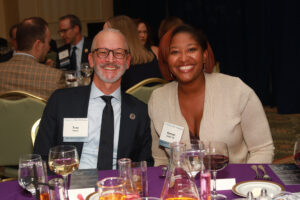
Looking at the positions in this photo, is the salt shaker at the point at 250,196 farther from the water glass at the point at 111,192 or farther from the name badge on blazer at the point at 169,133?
the name badge on blazer at the point at 169,133

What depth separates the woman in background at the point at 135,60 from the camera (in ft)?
12.7

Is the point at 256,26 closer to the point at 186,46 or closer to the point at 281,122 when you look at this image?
the point at 281,122

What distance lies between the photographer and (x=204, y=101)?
2576 mm

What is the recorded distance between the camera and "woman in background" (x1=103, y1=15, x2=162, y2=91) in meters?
3.86

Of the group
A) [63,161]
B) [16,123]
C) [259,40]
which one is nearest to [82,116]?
[16,123]

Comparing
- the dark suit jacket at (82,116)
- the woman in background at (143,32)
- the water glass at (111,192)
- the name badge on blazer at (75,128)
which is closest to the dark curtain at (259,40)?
the woman in background at (143,32)

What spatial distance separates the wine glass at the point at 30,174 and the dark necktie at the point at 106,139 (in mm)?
794

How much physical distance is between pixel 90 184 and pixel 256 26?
5.81 meters

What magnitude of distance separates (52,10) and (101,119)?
6.28 metres

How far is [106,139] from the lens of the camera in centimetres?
246

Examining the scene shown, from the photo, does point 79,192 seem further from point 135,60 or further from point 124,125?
→ point 135,60

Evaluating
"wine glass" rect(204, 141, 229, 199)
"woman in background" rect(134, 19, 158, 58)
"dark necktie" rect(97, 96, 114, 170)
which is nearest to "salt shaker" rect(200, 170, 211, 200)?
"wine glass" rect(204, 141, 229, 199)

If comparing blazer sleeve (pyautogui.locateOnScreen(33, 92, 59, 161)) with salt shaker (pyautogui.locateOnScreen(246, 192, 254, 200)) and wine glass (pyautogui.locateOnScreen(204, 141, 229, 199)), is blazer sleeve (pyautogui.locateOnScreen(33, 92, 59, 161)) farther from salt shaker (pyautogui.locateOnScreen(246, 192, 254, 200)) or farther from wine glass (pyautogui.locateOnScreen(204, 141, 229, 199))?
salt shaker (pyautogui.locateOnScreen(246, 192, 254, 200))

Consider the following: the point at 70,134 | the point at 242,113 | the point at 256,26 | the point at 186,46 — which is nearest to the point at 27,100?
the point at 70,134
